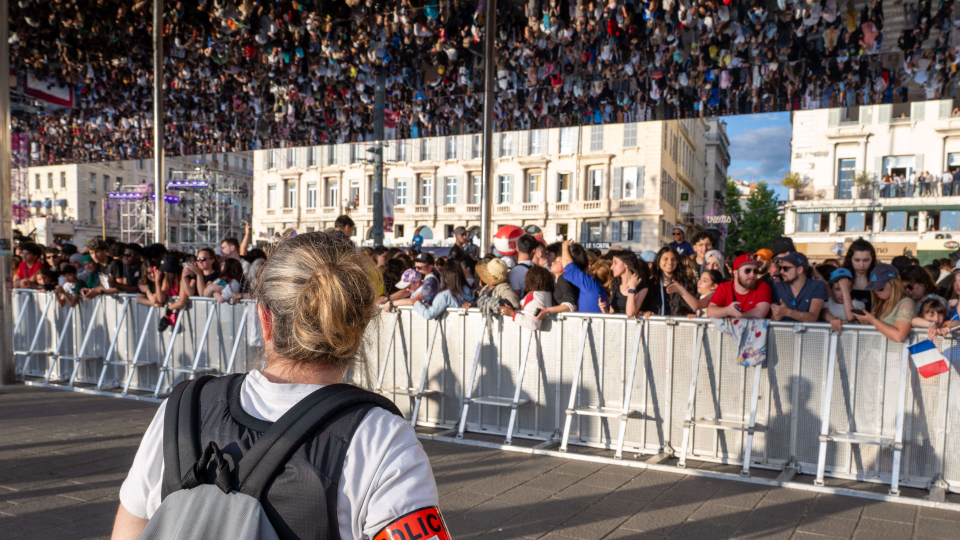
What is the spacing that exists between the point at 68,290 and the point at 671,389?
821 centimetres

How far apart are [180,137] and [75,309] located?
6.34m

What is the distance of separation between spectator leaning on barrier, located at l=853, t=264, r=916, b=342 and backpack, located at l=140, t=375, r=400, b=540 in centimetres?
516

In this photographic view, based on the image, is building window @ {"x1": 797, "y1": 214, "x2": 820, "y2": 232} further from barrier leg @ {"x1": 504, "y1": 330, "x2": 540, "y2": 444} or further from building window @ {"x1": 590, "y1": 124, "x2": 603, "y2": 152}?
barrier leg @ {"x1": 504, "y1": 330, "x2": 540, "y2": 444}

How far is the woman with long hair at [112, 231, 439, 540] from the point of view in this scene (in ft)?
4.30

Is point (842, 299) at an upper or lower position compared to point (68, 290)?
upper

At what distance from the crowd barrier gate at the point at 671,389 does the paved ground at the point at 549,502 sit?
55cm

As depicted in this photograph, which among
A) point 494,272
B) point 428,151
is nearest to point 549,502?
point 494,272

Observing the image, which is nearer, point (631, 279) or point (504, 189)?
point (631, 279)

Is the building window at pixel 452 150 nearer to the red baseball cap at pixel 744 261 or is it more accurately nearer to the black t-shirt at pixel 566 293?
the black t-shirt at pixel 566 293

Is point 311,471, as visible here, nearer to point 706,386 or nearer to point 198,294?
point 706,386

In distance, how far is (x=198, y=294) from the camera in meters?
8.68

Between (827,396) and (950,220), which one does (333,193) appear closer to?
(950,220)

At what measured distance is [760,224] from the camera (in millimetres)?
71625

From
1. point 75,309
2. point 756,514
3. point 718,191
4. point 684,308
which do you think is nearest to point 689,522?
point 756,514
